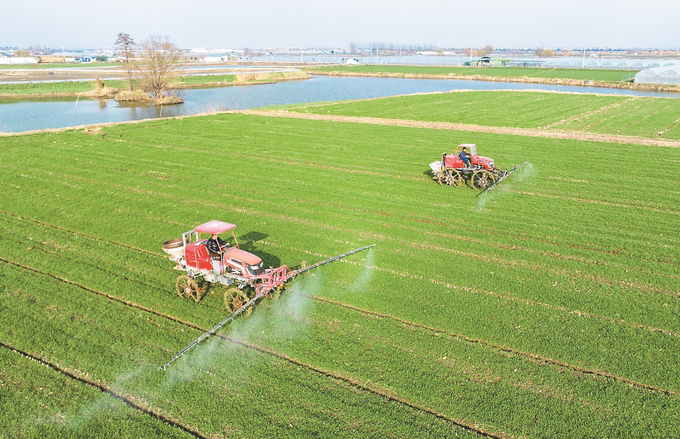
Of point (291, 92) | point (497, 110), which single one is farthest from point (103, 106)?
point (497, 110)

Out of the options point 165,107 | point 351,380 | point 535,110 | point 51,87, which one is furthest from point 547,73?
point 351,380

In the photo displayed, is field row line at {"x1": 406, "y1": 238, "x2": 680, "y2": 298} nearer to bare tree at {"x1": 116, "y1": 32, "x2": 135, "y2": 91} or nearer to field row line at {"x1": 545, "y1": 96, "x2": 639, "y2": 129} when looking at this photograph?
field row line at {"x1": 545, "y1": 96, "x2": 639, "y2": 129}

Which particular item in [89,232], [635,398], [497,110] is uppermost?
[497,110]

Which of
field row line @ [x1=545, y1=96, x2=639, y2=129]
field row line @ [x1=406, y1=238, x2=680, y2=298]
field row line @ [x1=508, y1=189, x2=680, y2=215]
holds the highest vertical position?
field row line @ [x1=545, y1=96, x2=639, y2=129]

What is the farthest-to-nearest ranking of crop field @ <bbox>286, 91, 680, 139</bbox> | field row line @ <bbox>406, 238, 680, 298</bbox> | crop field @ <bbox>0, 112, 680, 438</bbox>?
crop field @ <bbox>286, 91, 680, 139</bbox> < field row line @ <bbox>406, 238, 680, 298</bbox> < crop field @ <bbox>0, 112, 680, 438</bbox>

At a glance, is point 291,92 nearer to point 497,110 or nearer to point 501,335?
point 497,110

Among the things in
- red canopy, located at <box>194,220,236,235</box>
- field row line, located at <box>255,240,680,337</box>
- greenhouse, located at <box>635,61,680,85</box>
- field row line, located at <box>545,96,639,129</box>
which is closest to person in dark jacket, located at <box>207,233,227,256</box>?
red canopy, located at <box>194,220,236,235</box>

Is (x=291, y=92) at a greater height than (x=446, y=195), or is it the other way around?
(x=291, y=92)

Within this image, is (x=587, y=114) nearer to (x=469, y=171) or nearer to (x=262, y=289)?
(x=469, y=171)
